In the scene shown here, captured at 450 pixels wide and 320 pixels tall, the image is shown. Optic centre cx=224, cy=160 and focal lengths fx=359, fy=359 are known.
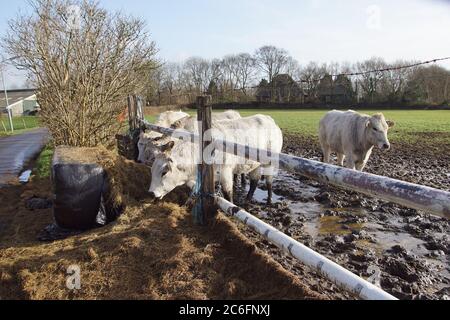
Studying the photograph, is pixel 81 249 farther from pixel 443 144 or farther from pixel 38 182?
pixel 443 144

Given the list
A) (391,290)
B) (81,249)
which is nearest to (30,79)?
(81,249)

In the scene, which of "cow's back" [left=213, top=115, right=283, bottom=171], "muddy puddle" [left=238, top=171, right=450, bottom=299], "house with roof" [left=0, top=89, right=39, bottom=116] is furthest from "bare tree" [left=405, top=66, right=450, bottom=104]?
"house with roof" [left=0, top=89, right=39, bottom=116]

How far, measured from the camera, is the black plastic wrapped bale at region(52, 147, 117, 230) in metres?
4.62

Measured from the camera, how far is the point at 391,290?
12.4 ft

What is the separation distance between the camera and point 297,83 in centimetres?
5838

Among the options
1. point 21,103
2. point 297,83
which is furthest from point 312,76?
point 21,103

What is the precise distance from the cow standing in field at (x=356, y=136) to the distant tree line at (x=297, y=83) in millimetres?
29952

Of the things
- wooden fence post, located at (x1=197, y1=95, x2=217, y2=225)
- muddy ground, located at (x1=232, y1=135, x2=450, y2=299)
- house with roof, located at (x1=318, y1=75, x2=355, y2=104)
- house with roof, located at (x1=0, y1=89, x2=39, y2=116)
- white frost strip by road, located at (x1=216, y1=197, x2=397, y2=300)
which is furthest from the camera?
house with roof, located at (x1=0, y1=89, x2=39, y2=116)

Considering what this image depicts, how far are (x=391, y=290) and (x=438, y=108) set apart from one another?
49678 millimetres

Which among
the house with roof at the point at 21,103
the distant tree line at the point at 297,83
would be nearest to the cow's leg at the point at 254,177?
the distant tree line at the point at 297,83

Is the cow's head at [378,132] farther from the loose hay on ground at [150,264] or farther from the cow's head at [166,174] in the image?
the loose hay on ground at [150,264]

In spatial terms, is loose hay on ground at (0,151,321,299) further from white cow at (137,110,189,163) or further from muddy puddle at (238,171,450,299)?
Answer: white cow at (137,110,189,163)

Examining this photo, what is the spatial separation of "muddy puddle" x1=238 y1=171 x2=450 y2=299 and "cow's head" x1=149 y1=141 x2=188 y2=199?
→ 1.91 metres

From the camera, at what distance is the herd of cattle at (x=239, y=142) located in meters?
5.25
